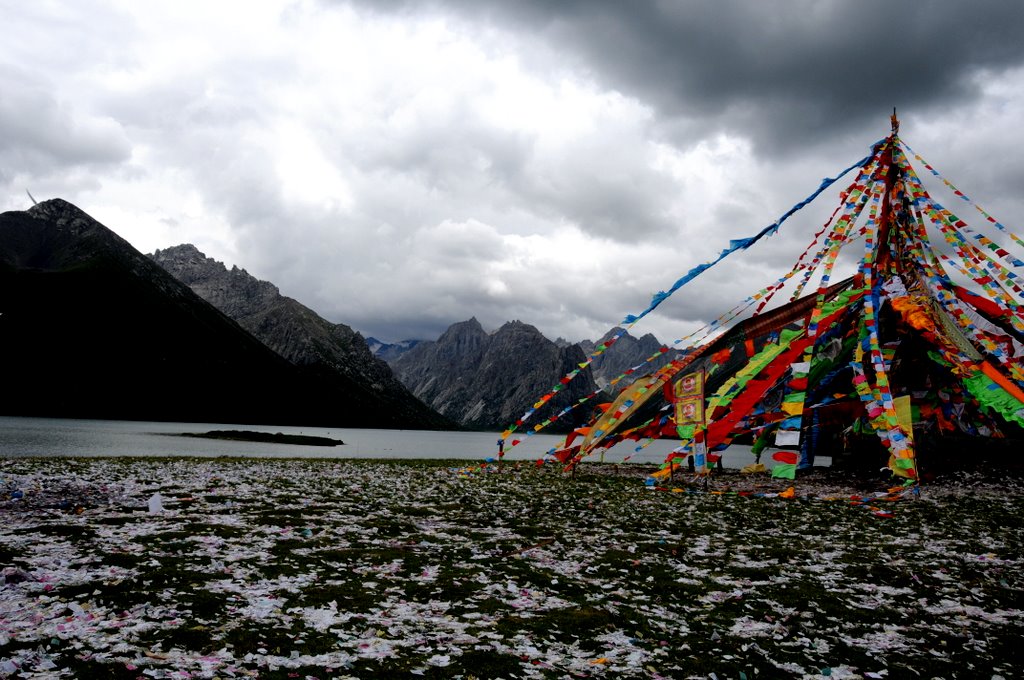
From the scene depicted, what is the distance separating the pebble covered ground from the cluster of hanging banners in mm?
9556

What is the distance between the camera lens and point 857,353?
29.1 m

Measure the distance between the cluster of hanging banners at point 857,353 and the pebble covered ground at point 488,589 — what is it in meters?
9.56

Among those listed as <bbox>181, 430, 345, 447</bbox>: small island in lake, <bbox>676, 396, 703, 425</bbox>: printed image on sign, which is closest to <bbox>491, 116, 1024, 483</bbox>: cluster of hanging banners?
<bbox>676, 396, 703, 425</bbox>: printed image on sign

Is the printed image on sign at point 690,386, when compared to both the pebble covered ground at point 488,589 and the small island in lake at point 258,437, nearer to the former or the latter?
the pebble covered ground at point 488,589

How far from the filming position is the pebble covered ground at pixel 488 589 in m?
7.66

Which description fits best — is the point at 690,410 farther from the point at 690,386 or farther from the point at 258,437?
the point at 258,437

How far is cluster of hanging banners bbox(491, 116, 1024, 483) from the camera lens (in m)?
30.0

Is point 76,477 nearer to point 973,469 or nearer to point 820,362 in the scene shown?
point 820,362

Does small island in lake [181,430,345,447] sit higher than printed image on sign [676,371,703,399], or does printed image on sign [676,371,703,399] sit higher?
printed image on sign [676,371,703,399]

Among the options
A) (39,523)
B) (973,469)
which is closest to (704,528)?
(39,523)

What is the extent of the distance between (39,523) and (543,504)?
15.0m

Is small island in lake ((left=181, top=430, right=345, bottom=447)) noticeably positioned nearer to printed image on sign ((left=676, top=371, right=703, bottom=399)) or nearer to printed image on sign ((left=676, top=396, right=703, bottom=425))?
printed image on sign ((left=676, top=371, right=703, bottom=399))

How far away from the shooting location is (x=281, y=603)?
9.45m

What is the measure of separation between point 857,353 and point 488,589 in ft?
83.1
